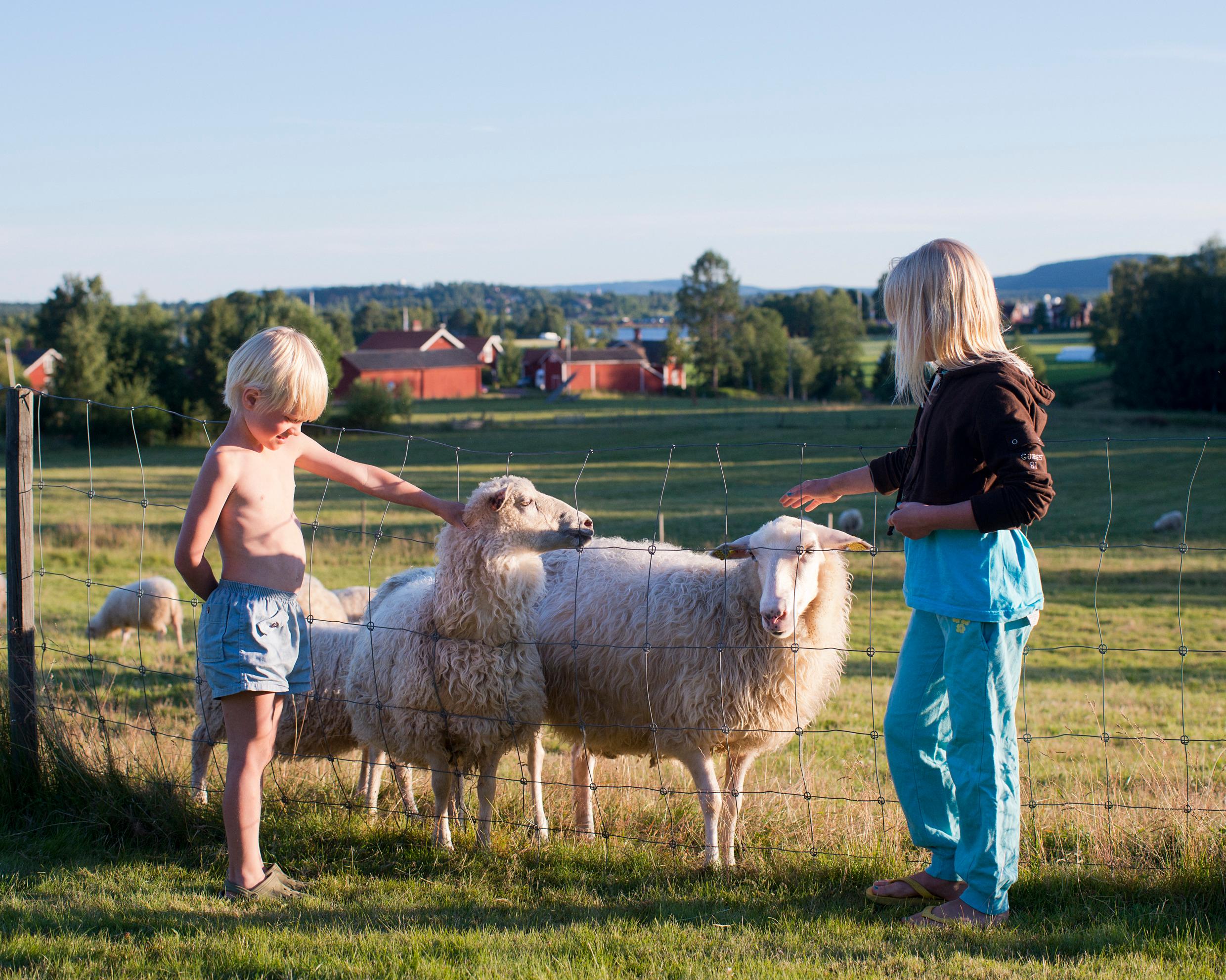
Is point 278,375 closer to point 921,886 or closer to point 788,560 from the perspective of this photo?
point 788,560

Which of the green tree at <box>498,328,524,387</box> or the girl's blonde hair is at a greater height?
the green tree at <box>498,328,524,387</box>

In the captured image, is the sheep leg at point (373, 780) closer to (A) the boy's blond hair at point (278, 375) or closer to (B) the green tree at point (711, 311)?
(A) the boy's blond hair at point (278, 375)

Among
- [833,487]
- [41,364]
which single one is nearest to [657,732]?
[833,487]

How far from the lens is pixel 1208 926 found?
3650mm

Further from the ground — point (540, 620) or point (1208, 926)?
point (540, 620)

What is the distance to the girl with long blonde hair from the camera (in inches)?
136

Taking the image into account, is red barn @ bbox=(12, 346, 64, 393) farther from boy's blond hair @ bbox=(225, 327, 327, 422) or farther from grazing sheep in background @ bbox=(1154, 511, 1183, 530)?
boy's blond hair @ bbox=(225, 327, 327, 422)

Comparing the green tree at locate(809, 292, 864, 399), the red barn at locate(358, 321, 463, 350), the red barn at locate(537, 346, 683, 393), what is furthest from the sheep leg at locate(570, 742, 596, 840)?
the red barn at locate(358, 321, 463, 350)

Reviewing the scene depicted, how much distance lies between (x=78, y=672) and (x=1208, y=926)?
9.55 m

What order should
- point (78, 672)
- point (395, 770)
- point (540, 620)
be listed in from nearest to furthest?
point (395, 770), point (540, 620), point (78, 672)

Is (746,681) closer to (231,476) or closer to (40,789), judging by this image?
(231,476)

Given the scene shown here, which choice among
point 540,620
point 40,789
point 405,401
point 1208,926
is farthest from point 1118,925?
point 405,401

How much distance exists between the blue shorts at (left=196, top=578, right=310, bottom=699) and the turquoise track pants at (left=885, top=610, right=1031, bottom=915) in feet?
7.87

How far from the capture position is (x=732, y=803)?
4.76 meters
